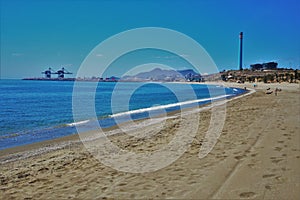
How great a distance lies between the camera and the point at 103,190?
192 inches

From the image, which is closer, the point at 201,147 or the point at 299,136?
the point at 201,147

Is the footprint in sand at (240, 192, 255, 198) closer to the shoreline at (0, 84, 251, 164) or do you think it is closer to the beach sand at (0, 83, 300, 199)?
the beach sand at (0, 83, 300, 199)

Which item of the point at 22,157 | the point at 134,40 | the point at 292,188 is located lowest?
the point at 22,157

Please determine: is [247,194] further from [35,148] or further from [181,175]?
[35,148]

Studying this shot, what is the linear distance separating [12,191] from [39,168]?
1627 mm

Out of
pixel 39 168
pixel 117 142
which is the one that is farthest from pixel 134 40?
pixel 39 168

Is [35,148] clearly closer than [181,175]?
No

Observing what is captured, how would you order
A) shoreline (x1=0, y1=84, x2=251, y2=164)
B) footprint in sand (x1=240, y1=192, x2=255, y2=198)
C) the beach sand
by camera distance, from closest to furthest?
footprint in sand (x1=240, y1=192, x2=255, y2=198), the beach sand, shoreline (x1=0, y1=84, x2=251, y2=164)

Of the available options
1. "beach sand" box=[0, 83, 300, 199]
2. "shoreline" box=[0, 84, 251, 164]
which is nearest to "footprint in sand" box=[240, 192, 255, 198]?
"beach sand" box=[0, 83, 300, 199]

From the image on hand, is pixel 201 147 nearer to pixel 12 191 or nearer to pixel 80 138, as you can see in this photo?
pixel 12 191

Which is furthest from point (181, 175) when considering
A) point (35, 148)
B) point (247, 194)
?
point (35, 148)

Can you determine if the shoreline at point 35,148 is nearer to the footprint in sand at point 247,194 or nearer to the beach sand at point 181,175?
the beach sand at point 181,175

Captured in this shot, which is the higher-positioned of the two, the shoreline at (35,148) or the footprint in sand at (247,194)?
the footprint in sand at (247,194)

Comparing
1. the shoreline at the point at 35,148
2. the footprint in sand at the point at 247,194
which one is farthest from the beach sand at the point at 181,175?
the shoreline at the point at 35,148
